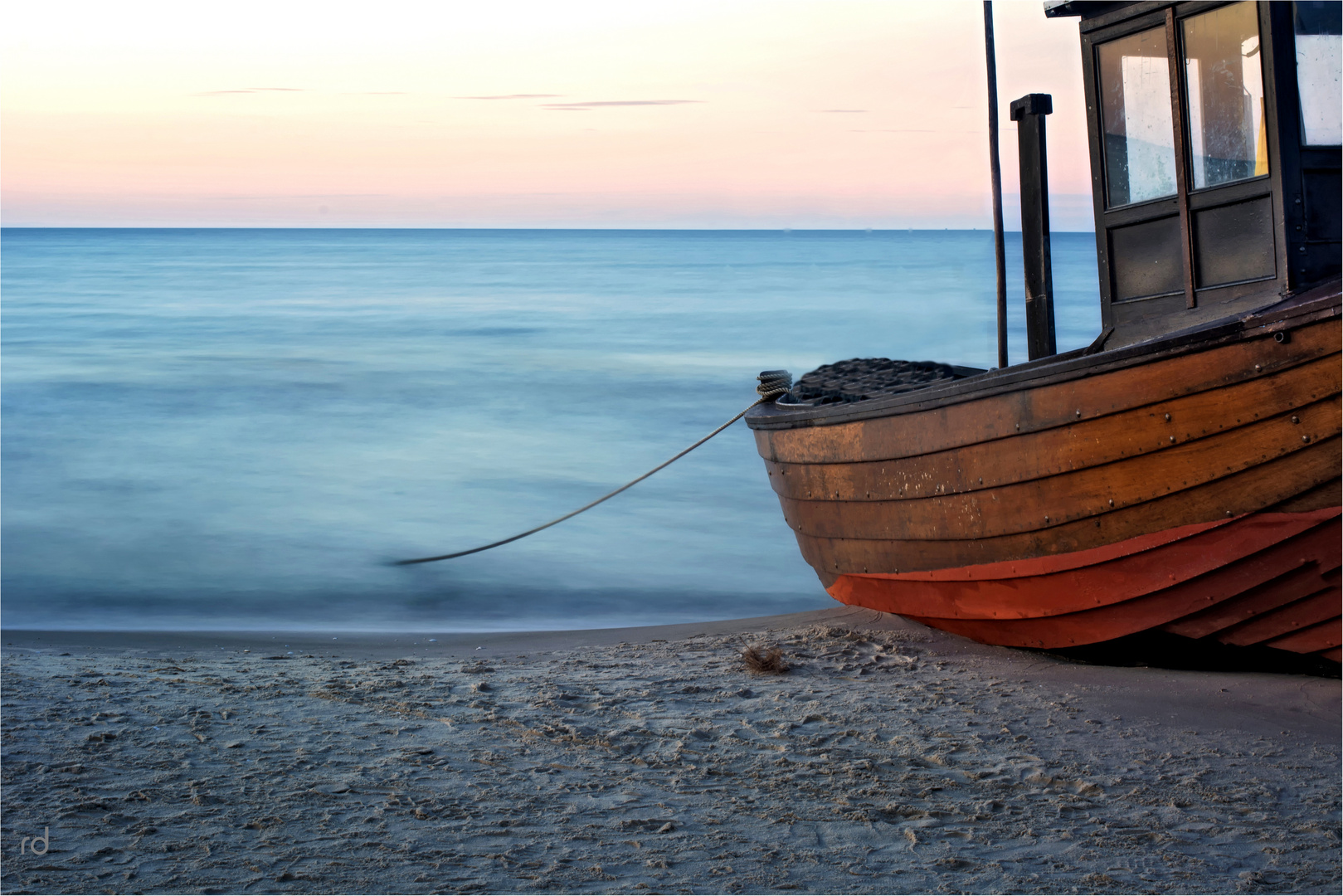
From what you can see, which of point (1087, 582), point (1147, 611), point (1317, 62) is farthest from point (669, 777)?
point (1317, 62)

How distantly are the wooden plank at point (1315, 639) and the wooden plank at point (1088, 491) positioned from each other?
0.76 meters

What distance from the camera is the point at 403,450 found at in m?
14.6

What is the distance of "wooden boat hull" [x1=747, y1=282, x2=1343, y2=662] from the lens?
3.96 m

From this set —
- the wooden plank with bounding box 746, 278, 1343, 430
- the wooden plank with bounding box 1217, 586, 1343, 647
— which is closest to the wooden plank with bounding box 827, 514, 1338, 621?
the wooden plank with bounding box 1217, 586, 1343, 647

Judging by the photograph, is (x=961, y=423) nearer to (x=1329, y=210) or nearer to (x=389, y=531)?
(x=1329, y=210)

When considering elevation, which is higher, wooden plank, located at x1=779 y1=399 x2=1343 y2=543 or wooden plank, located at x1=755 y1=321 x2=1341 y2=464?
wooden plank, located at x1=755 y1=321 x2=1341 y2=464

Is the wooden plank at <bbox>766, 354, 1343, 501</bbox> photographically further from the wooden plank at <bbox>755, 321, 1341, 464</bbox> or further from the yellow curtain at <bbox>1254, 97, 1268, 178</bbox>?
the yellow curtain at <bbox>1254, 97, 1268, 178</bbox>

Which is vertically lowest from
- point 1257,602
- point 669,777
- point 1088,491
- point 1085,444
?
point 669,777

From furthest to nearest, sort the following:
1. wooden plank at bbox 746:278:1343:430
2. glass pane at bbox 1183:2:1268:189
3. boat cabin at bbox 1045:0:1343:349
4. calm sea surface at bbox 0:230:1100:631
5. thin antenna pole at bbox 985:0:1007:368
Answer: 1. calm sea surface at bbox 0:230:1100:631
2. thin antenna pole at bbox 985:0:1007:368
3. glass pane at bbox 1183:2:1268:189
4. boat cabin at bbox 1045:0:1343:349
5. wooden plank at bbox 746:278:1343:430

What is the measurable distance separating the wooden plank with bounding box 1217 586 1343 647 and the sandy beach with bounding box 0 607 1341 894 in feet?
0.89

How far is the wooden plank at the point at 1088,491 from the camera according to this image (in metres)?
3.97

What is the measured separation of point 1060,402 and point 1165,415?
40 cm

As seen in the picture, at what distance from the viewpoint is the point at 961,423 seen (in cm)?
477

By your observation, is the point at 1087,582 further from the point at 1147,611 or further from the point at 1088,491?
the point at 1088,491
